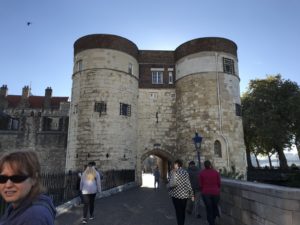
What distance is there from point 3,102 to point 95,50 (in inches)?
1178

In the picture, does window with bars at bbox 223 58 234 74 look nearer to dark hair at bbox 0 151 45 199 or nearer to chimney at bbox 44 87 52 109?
dark hair at bbox 0 151 45 199

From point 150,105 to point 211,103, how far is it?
227 inches

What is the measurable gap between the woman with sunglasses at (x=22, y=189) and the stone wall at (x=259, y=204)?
3849 mm

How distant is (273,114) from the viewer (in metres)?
27.2

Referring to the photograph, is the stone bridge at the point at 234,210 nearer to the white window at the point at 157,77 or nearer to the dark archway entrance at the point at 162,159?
the dark archway entrance at the point at 162,159

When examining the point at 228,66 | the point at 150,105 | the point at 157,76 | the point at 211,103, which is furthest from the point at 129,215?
the point at 157,76

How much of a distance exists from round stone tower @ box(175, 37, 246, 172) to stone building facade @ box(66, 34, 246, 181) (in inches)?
2.7

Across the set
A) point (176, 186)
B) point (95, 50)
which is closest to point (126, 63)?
point (95, 50)

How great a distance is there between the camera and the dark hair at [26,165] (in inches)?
76.7

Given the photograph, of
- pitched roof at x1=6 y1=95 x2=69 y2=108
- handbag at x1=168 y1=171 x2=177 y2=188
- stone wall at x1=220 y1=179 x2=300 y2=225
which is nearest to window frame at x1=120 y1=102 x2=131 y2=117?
stone wall at x1=220 y1=179 x2=300 y2=225

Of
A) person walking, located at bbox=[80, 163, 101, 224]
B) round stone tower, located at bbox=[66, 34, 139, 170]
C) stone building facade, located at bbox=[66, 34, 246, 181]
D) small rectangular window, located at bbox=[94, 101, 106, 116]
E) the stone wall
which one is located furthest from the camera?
small rectangular window, located at bbox=[94, 101, 106, 116]

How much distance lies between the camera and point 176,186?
266 inches

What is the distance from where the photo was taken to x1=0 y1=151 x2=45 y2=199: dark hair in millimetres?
1948

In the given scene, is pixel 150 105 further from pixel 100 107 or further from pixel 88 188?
pixel 88 188
